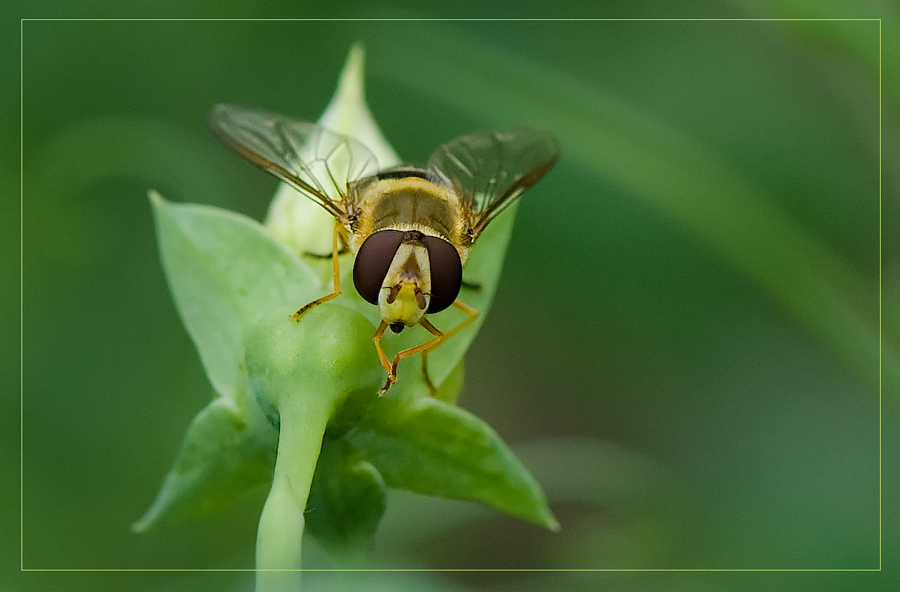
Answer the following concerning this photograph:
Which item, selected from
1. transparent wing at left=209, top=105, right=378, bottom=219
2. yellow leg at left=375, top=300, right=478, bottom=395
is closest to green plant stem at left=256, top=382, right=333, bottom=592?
yellow leg at left=375, top=300, right=478, bottom=395

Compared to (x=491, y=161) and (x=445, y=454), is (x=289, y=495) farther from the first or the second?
(x=491, y=161)

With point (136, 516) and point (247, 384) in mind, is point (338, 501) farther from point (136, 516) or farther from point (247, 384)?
point (136, 516)

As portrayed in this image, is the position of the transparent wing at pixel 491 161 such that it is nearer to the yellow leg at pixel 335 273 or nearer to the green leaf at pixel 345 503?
the yellow leg at pixel 335 273

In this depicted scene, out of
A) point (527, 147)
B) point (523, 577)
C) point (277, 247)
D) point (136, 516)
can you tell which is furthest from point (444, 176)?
point (136, 516)

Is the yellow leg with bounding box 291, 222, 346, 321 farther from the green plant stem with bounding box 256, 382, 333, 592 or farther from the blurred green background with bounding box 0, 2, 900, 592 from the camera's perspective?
the blurred green background with bounding box 0, 2, 900, 592

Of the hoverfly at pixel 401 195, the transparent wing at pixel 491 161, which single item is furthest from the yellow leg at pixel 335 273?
the transparent wing at pixel 491 161

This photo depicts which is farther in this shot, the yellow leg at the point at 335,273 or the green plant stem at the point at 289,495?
the yellow leg at the point at 335,273

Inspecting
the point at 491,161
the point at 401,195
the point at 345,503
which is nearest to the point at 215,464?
the point at 345,503
